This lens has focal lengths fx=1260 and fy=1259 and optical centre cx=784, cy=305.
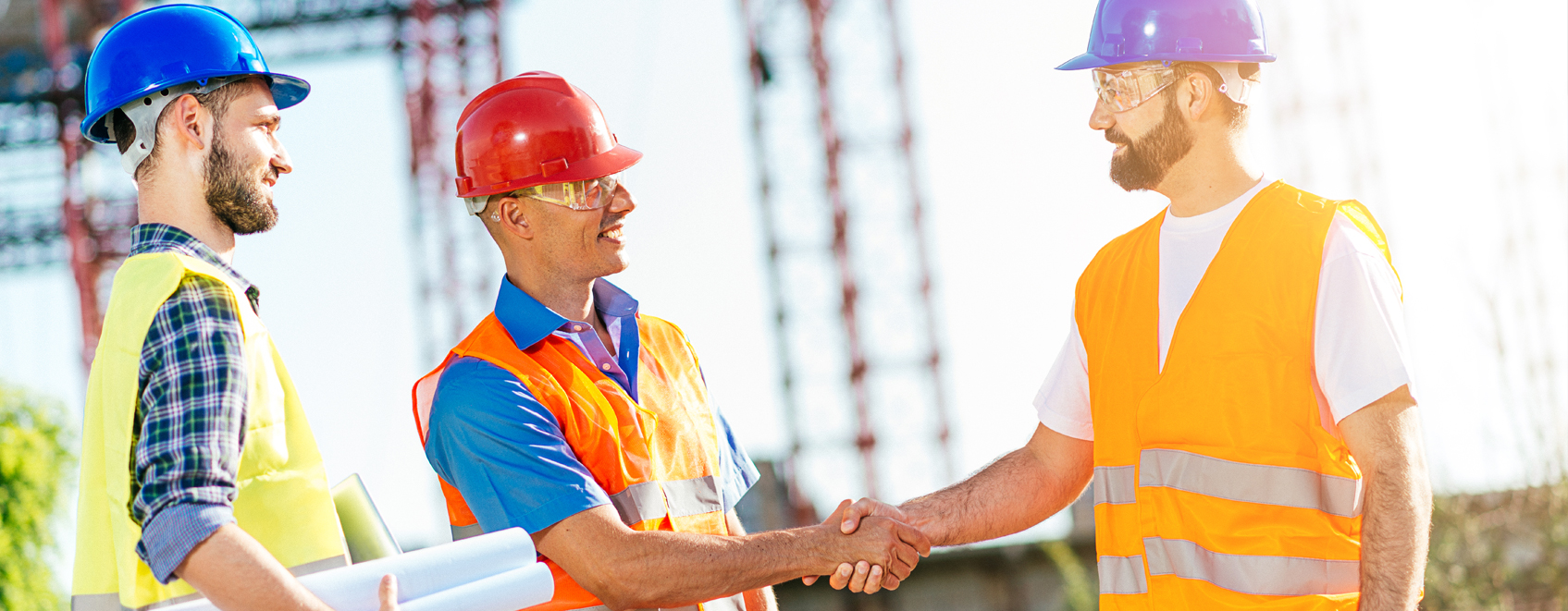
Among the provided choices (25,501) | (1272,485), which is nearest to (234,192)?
(1272,485)

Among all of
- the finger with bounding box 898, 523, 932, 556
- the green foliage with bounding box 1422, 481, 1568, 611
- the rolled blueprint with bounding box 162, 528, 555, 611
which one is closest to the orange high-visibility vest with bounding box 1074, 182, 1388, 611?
the finger with bounding box 898, 523, 932, 556

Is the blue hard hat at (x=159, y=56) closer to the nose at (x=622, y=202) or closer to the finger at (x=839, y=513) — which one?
the nose at (x=622, y=202)

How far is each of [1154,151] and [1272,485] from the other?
0.95 metres

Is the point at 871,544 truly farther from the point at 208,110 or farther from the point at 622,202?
the point at 208,110

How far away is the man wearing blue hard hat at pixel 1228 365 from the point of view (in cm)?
274

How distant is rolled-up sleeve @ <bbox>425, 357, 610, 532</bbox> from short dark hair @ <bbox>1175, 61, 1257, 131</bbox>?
1859mm

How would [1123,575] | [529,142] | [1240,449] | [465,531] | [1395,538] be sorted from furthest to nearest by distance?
[529,142], [465,531], [1123,575], [1240,449], [1395,538]

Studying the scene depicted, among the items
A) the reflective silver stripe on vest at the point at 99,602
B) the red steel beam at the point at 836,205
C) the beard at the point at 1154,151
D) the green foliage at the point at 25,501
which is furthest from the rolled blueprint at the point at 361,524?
the red steel beam at the point at 836,205

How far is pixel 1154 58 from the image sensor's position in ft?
10.7

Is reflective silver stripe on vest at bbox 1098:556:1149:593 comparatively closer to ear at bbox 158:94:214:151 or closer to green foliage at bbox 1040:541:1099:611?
ear at bbox 158:94:214:151

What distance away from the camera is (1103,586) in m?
3.20

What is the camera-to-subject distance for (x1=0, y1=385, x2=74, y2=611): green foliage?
24.0 feet

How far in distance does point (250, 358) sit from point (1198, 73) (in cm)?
236

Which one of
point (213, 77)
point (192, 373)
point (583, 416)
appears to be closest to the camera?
point (192, 373)
